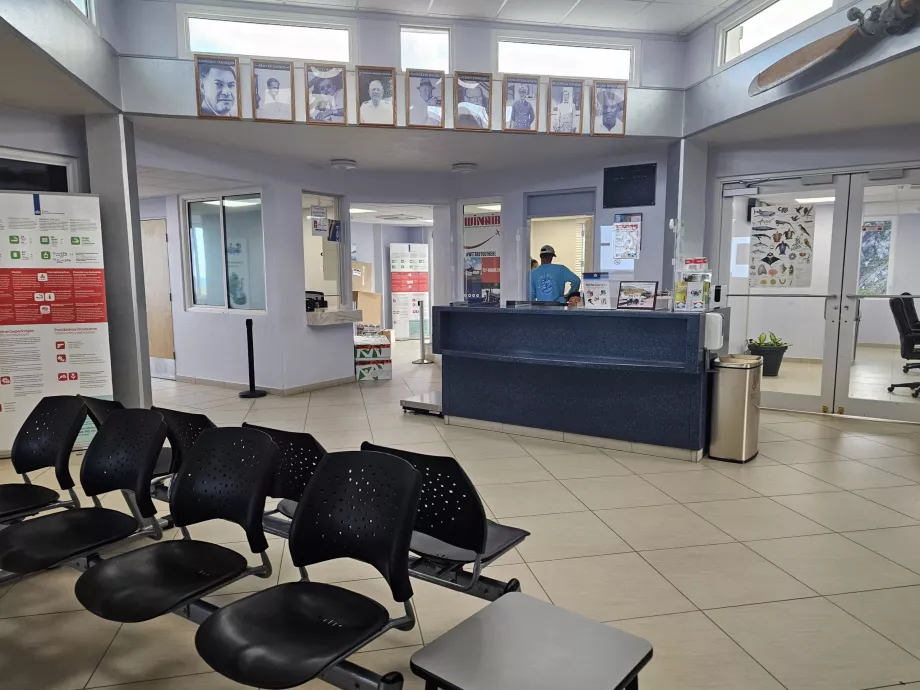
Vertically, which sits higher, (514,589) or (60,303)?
(60,303)

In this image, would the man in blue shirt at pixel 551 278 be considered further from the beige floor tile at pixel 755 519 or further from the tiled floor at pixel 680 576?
the beige floor tile at pixel 755 519

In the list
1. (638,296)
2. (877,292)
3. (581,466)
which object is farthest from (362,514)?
(877,292)

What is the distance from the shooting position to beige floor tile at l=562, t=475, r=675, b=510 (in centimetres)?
360

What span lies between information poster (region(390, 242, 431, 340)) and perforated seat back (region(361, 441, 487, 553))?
1056cm

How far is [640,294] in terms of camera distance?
4406mm

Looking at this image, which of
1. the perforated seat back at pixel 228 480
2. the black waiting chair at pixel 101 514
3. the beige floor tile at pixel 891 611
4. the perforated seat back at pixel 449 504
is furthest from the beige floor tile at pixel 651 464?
the black waiting chair at pixel 101 514

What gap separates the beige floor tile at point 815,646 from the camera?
2.03 metres

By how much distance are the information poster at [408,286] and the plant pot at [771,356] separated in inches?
301

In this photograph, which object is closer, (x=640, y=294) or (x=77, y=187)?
(x=640, y=294)

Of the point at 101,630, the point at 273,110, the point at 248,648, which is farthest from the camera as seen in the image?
the point at 273,110

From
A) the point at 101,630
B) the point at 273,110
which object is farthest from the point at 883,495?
the point at 273,110

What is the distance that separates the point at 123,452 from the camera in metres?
2.57

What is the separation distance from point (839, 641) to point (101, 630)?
9.39 ft

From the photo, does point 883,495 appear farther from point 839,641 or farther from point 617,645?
point 617,645
